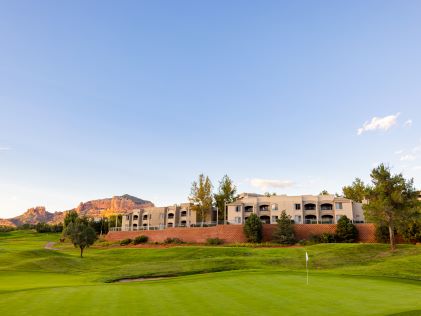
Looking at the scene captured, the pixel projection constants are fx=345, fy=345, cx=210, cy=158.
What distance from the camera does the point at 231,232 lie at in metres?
60.6

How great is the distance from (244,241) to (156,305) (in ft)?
156

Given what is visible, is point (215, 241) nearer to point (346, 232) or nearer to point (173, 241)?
point (173, 241)

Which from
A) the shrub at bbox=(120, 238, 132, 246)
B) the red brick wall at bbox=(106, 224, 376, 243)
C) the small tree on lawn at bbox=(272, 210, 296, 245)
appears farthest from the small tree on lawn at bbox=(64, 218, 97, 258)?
the small tree on lawn at bbox=(272, 210, 296, 245)

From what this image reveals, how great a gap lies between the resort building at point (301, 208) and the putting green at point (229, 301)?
4908cm

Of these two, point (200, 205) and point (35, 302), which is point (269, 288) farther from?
point (200, 205)

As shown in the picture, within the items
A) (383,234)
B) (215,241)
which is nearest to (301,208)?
(383,234)

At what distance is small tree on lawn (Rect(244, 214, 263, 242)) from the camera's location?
57441mm

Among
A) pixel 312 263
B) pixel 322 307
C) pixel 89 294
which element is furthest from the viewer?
pixel 312 263

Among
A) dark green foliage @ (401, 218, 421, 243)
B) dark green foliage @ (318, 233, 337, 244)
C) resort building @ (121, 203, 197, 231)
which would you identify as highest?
resort building @ (121, 203, 197, 231)

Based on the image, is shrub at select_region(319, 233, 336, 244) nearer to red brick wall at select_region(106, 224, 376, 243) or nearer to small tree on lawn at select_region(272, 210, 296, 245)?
red brick wall at select_region(106, 224, 376, 243)

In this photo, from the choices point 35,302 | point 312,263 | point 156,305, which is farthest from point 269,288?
point 312,263

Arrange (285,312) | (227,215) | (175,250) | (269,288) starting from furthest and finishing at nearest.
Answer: (227,215) < (175,250) < (269,288) < (285,312)

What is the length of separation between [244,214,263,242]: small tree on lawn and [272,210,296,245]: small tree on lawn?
2640mm

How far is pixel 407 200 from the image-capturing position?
128ft
